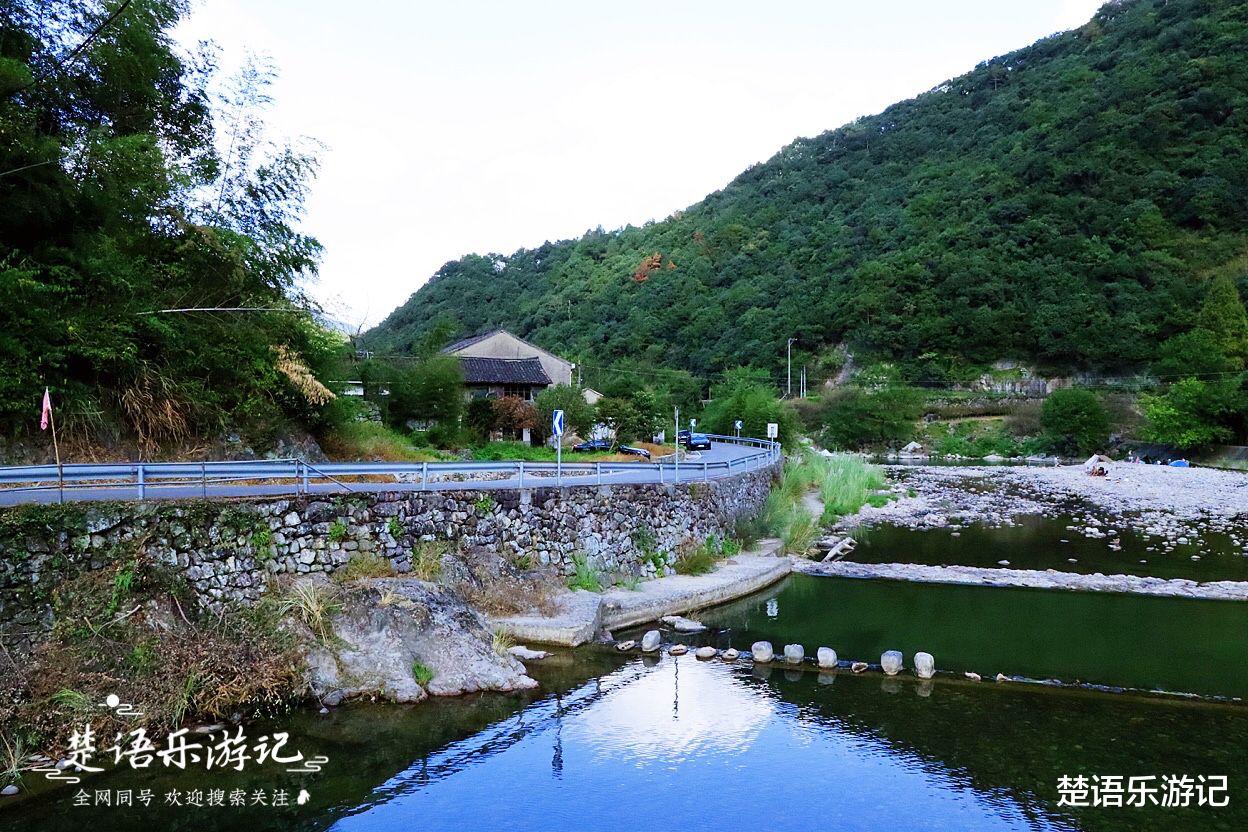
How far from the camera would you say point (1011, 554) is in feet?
75.5

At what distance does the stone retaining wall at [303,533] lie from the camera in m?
9.24

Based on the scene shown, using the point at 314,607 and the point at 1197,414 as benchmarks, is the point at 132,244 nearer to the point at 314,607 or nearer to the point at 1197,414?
the point at 314,607

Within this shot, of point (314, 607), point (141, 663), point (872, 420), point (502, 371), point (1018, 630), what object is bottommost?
point (1018, 630)

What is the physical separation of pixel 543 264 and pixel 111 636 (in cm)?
12581

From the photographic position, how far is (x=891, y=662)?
12.0m

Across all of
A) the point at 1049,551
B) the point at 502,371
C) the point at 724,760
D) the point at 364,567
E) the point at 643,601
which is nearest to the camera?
the point at 724,760

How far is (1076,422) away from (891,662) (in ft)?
199

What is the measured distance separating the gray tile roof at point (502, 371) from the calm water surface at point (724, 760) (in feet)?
114

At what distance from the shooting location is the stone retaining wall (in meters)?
9.24

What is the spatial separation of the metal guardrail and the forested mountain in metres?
61.8

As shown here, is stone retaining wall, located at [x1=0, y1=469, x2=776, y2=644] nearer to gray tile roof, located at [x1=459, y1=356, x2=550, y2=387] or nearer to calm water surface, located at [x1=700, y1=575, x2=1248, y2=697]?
calm water surface, located at [x1=700, y1=575, x2=1248, y2=697]

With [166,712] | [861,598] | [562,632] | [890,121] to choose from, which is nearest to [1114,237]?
[890,121]

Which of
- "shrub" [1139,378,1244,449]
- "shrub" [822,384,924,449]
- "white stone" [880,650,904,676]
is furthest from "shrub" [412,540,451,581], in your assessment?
"shrub" [822,384,924,449]

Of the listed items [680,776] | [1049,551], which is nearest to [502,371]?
[1049,551]
